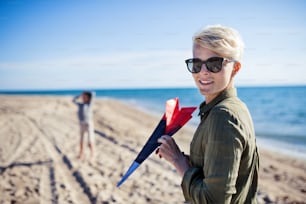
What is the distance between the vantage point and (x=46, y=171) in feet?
22.2

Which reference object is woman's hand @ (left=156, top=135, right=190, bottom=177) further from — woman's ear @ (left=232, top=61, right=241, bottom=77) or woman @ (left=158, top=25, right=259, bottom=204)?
woman's ear @ (left=232, top=61, right=241, bottom=77)

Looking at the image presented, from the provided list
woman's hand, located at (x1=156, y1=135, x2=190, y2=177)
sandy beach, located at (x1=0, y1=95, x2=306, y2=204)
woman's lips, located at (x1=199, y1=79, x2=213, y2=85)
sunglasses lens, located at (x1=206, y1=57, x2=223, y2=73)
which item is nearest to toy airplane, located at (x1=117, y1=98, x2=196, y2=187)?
woman's hand, located at (x1=156, y1=135, x2=190, y2=177)

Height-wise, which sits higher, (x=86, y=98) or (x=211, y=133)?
(x=211, y=133)

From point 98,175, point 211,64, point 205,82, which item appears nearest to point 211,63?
point 211,64

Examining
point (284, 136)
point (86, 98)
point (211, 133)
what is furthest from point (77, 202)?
point (284, 136)

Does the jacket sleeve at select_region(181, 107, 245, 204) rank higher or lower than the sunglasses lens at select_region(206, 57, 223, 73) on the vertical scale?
lower

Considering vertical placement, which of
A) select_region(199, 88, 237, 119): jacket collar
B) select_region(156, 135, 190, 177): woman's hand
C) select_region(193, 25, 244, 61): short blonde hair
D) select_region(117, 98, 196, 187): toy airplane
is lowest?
select_region(156, 135, 190, 177): woman's hand

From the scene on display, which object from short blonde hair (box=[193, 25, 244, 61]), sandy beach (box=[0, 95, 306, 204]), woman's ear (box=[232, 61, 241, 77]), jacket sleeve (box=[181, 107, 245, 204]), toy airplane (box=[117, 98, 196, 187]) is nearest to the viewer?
jacket sleeve (box=[181, 107, 245, 204])

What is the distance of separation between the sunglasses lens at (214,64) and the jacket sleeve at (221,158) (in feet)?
0.86

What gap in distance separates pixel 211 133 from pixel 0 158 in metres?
8.16

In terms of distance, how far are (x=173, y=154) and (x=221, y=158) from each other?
0.33 m

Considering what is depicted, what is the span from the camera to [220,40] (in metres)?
1.28

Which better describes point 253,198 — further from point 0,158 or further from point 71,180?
point 0,158

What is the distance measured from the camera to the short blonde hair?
1.27 metres
